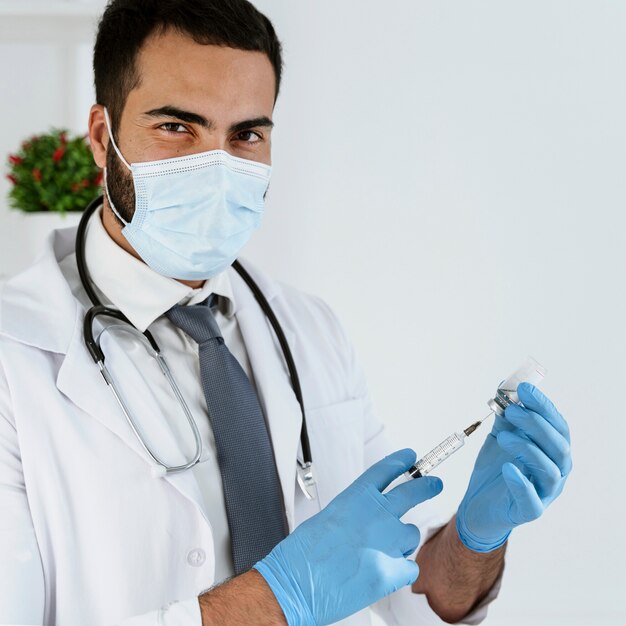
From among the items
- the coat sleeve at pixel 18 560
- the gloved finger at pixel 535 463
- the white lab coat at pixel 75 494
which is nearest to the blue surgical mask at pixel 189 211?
the white lab coat at pixel 75 494

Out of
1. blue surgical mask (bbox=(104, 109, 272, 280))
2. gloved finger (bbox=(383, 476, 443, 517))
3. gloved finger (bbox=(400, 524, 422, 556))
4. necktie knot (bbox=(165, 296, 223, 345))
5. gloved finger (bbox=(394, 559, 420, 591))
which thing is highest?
blue surgical mask (bbox=(104, 109, 272, 280))

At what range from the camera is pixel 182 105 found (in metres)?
1.22

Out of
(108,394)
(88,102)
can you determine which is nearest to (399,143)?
(88,102)

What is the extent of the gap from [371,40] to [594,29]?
1.77 feet

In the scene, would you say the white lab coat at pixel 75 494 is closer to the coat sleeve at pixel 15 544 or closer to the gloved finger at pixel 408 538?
the coat sleeve at pixel 15 544

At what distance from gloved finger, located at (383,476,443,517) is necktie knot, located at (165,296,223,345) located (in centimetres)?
36

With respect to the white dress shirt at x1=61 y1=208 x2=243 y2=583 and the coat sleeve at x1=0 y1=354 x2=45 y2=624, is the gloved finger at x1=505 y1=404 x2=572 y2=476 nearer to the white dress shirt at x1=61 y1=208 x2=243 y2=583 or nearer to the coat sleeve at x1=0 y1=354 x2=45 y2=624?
the white dress shirt at x1=61 y1=208 x2=243 y2=583

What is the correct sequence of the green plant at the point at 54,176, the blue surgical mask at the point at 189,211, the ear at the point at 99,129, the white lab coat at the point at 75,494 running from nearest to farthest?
the white lab coat at the point at 75,494, the blue surgical mask at the point at 189,211, the ear at the point at 99,129, the green plant at the point at 54,176

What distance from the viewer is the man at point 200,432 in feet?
3.54

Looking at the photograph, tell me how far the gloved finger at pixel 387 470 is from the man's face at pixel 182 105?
1.64 ft

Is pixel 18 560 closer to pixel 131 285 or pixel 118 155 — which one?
pixel 131 285

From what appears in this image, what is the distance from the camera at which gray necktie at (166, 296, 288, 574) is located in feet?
3.88

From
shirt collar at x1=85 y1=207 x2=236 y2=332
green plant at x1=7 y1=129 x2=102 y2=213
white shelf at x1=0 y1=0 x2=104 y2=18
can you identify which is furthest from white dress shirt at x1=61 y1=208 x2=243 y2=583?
white shelf at x1=0 y1=0 x2=104 y2=18

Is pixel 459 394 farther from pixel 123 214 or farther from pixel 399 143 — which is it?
pixel 123 214
